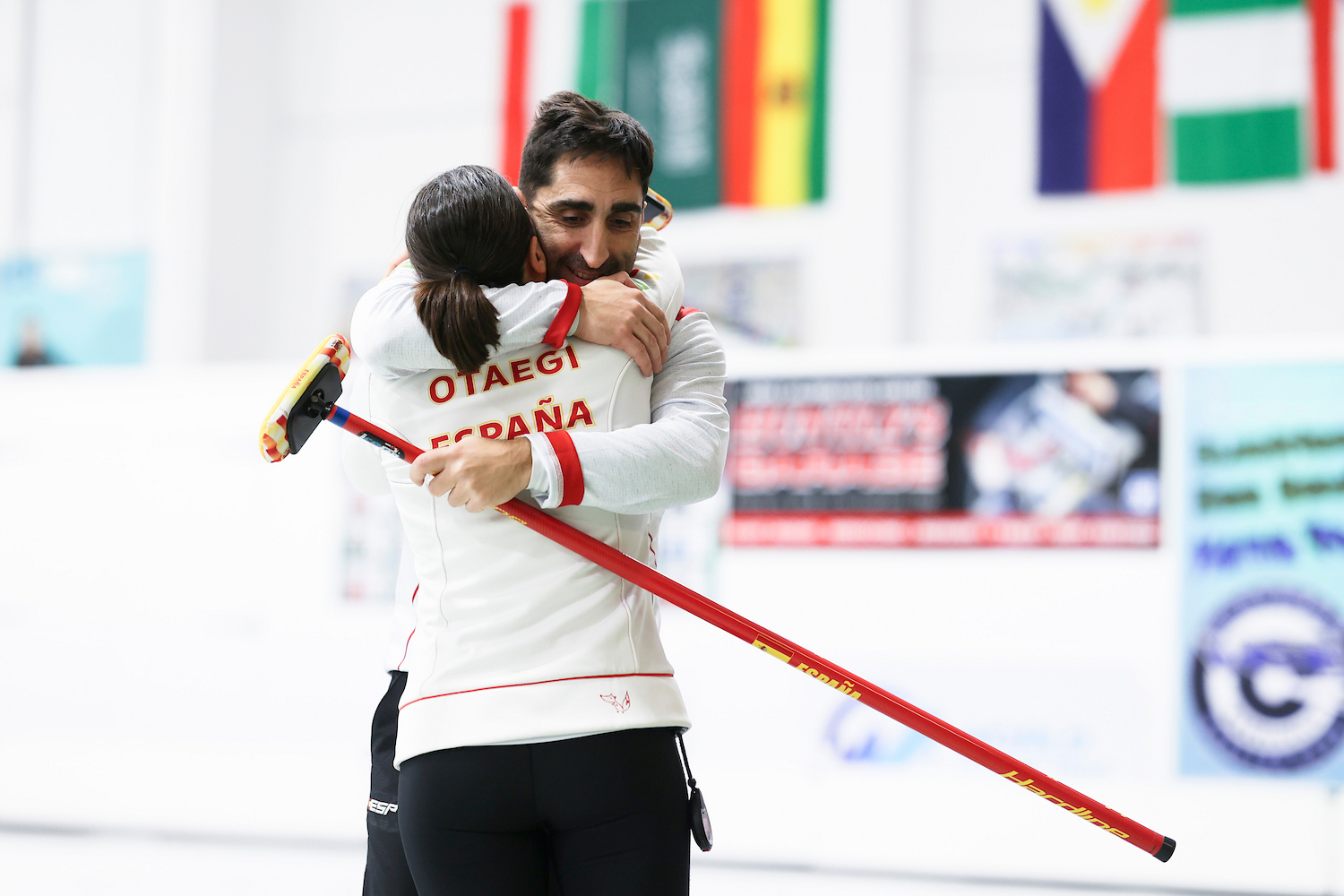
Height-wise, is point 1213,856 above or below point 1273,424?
below

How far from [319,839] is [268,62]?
549cm

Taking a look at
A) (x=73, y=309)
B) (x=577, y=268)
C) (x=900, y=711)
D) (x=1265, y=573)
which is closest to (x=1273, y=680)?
(x=1265, y=573)

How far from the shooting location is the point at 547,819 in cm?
128

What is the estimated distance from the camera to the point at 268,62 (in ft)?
27.2

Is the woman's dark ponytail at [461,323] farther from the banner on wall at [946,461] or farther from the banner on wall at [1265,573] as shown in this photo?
the banner on wall at [1265,573]

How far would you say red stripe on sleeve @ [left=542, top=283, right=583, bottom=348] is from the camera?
1.32 metres

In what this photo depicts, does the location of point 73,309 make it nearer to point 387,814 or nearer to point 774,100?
point 774,100

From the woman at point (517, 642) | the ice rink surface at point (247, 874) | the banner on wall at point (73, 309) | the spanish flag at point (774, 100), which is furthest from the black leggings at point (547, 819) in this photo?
the banner on wall at point (73, 309)

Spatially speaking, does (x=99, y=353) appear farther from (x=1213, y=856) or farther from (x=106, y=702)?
(x=1213, y=856)

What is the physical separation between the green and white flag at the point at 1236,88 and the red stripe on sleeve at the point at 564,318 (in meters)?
6.01

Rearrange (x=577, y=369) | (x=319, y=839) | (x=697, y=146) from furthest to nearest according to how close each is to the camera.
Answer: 1. (x=697, y=146)
2. (x=319, y=839)
3. (x=577, y=369)

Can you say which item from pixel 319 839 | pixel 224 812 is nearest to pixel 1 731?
pixel 224 812

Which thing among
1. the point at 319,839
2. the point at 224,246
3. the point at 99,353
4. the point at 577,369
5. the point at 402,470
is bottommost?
the point at 319,839

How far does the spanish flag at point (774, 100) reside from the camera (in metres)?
6.96
